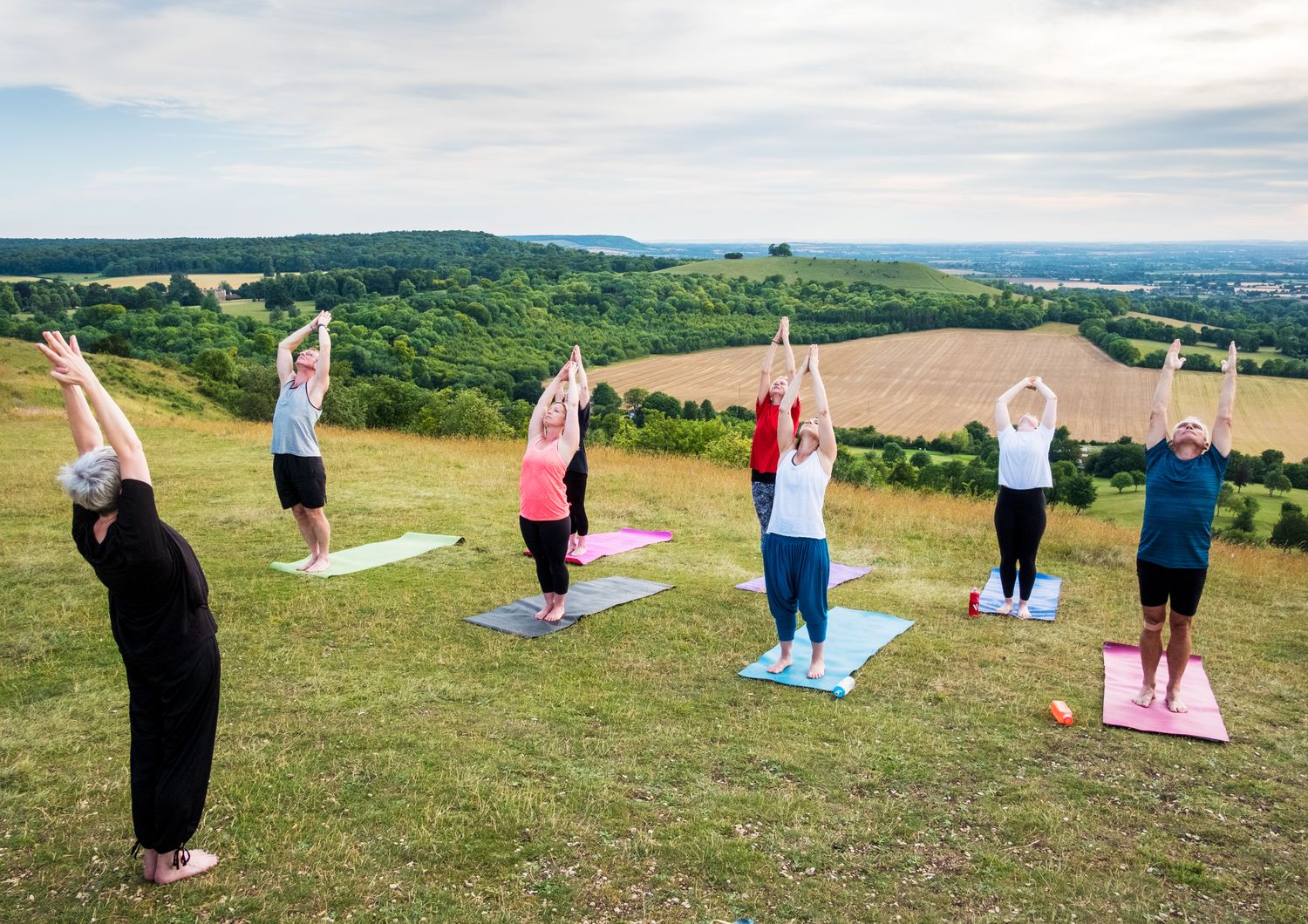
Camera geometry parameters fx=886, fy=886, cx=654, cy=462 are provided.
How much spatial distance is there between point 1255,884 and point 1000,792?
1.37 meters

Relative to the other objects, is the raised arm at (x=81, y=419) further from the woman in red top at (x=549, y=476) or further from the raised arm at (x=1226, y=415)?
the raised arm at (x=1226, y=415)

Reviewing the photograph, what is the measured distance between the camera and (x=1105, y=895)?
4500mm

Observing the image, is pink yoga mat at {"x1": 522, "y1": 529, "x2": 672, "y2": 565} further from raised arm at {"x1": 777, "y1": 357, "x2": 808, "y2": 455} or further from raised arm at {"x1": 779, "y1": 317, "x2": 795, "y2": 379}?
raised arm at {"x1": 777, "y1": 357, "x2": 808, "y2": 455}

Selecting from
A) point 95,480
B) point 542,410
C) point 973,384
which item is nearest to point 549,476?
point 542,410

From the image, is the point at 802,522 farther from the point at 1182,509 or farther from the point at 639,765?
the point at 1182,509

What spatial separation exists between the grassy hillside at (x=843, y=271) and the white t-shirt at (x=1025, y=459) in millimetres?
80912

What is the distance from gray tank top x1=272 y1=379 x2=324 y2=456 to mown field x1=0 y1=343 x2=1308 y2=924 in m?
1.46

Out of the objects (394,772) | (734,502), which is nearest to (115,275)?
(734,502)

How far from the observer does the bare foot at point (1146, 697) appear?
23.2 feet

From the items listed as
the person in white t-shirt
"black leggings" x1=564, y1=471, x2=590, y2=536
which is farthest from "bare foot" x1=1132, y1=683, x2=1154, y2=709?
"black leggings" x1=564, y1=471, x2=590, y2=536

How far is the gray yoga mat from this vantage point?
8.43m

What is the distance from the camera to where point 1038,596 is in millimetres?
10500

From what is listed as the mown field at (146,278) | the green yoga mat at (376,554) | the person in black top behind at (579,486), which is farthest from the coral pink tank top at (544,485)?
the mown field at (146,278)

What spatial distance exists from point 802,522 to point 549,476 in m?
2.44
